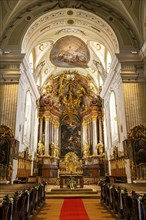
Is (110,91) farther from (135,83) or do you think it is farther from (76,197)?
(76,197)

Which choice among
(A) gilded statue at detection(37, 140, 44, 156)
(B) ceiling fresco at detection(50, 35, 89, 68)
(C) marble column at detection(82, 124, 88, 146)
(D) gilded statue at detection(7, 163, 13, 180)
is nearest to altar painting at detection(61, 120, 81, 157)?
(C) marble column at detection(82, 124, 88, 146)

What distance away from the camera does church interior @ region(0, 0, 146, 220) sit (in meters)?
9.91

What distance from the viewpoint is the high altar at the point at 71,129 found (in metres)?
16.5

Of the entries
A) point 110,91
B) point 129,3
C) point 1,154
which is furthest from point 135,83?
point 1,154

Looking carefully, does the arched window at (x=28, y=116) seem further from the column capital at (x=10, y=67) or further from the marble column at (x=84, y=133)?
the marble column at (x=84, y=133)

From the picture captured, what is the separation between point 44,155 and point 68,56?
27.4 ft

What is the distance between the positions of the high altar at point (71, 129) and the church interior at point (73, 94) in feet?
0.28

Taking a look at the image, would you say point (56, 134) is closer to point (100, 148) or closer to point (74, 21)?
point (100, 148)

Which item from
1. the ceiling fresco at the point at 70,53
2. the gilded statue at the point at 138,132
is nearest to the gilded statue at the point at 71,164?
the gilded statue at the point at 138,132

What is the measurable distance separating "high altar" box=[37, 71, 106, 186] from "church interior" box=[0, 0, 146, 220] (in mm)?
85

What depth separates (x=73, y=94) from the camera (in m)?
17.8

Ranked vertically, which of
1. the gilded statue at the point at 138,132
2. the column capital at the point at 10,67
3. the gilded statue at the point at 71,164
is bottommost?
the gilded statue at the point at 71,164

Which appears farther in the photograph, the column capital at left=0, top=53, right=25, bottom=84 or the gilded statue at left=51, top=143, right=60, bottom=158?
the gilded statue at left=51, top=143, right=60, bottom=158

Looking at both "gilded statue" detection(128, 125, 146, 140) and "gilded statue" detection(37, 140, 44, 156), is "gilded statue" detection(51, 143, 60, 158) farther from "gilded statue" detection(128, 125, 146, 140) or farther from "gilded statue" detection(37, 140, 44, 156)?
"gilded statue" detection(128, 125, 146, 140)
